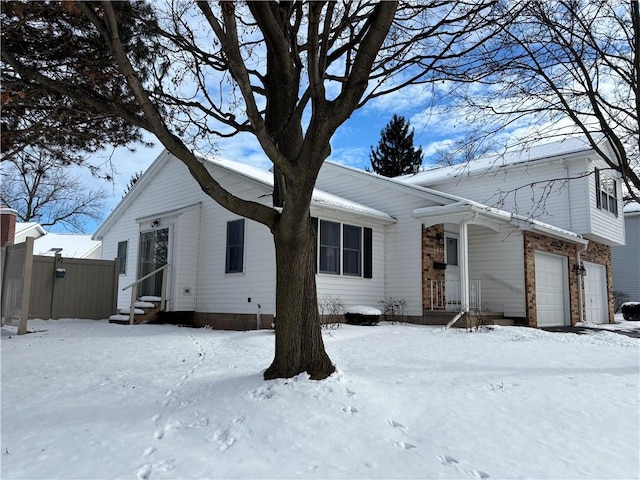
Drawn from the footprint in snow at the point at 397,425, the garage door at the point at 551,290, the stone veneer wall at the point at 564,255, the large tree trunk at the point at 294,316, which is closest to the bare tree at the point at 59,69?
the large tree trunk at the point at 294,316

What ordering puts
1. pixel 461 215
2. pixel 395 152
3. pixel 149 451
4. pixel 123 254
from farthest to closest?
pixel 395 152 → pixel 123 254 → pixel 461 215 → pixel 149 451

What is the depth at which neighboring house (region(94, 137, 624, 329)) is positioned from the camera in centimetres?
1204

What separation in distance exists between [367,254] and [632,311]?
1515 centimetres

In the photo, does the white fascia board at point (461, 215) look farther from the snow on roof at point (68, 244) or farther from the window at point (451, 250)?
the snow on roof at point (68, 244)

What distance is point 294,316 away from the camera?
5.44m

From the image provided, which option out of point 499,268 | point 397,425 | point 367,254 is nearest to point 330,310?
point 367,254

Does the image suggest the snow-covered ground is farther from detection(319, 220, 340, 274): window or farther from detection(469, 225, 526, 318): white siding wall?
detection(469, 225, 526, 318): white siding wall

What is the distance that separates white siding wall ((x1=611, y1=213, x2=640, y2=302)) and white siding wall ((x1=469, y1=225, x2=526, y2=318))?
15.0 meters

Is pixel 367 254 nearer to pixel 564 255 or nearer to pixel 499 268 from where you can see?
pixel 499 268

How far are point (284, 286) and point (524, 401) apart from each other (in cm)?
279

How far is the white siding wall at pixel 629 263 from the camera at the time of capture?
24903 millimetres

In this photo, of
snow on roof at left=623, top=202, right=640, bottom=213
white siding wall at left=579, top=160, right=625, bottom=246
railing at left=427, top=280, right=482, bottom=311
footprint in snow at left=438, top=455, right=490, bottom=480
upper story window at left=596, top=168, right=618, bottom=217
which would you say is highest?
snow on roof at left=623, top=202, right=640, bottom=213

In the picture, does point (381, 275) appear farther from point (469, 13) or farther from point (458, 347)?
point (469, 13)

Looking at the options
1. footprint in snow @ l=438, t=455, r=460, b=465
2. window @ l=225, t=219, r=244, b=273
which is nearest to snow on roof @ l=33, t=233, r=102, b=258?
window @ l=225, t=219, r=244, b=273
